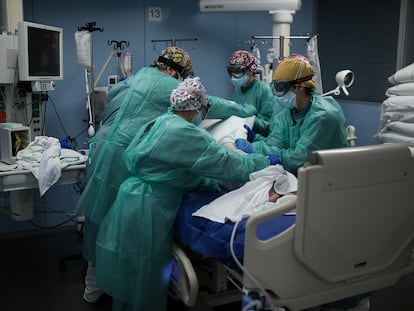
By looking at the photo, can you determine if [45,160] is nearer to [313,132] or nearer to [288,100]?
[288,100]

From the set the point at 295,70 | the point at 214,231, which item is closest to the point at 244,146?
the point at 295,70

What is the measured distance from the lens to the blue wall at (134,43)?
394 centimetres

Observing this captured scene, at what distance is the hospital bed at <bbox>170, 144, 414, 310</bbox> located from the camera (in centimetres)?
156

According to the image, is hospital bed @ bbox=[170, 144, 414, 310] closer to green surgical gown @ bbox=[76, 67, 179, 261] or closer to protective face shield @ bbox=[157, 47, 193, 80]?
green surgical gown @ bbox=[76, 67, 179, 261]

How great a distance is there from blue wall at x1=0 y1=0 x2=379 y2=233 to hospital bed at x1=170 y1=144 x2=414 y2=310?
256 cm

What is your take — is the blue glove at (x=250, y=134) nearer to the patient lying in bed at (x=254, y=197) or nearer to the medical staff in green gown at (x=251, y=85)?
the medical staff in green gown at (x=251, y=85)

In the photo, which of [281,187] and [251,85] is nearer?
[281,187]

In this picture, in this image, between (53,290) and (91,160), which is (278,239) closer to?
(91,160)

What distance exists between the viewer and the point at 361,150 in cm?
159

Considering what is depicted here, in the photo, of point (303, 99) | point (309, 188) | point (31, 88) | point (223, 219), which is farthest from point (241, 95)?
point (309, 188)

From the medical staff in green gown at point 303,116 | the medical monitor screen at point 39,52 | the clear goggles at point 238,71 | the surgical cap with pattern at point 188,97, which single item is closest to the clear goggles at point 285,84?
the medical staff in green gown at point 303,116

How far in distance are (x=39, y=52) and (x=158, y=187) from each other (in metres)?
1.63

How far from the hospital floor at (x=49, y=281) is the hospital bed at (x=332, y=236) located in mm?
1217

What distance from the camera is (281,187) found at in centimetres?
206
